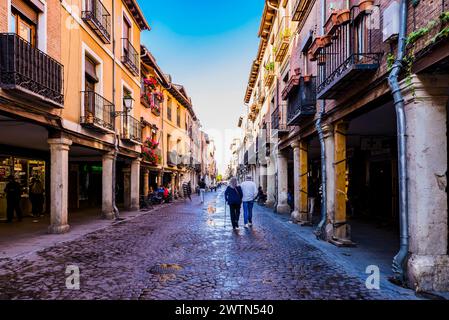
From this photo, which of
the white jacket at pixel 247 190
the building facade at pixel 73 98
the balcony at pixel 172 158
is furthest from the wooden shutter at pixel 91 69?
the balcony at pixel 172 158

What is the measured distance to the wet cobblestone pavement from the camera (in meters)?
5.21

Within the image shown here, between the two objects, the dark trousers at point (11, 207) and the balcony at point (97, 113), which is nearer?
the balcony at point (97, 113)

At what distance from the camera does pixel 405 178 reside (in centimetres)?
564

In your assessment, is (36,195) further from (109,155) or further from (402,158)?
(402,158)

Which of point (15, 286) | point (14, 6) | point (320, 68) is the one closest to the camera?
point (15, 286)

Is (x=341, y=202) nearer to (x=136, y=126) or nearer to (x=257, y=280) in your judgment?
(x=257, y=280)

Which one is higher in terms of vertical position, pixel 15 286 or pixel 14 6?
pixel 14 6

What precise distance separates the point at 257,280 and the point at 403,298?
6.68 ft

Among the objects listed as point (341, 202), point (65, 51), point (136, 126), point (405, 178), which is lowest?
point (341, 202)

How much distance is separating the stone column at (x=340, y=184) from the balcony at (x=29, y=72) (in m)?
7.13

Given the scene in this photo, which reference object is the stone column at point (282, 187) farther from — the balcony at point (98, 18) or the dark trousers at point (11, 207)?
the dark trousers at point (11, 207)

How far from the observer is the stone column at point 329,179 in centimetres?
955

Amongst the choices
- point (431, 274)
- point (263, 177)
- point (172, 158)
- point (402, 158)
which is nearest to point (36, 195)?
point (402, 158)
